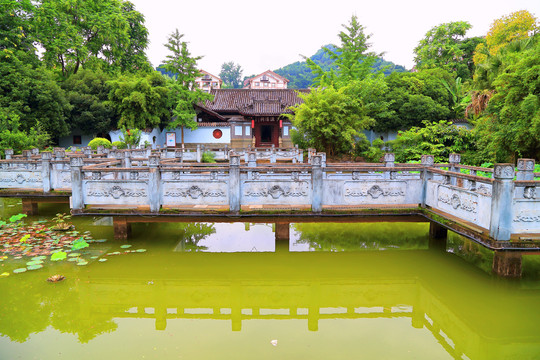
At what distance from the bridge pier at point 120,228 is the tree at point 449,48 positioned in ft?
107

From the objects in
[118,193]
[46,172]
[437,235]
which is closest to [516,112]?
[437,235]

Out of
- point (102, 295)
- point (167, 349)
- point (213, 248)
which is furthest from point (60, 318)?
point (213, 248)

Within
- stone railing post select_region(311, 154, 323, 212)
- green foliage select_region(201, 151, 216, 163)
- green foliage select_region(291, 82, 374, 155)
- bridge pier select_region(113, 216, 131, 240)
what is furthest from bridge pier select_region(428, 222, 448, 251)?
green foliage select_region(201, 151, 216, 163)

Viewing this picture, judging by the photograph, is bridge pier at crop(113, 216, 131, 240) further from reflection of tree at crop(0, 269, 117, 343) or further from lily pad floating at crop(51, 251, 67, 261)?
reflection of tree at crop(0, 269, 117, 343)

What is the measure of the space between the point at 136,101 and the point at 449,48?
28476 millimetres

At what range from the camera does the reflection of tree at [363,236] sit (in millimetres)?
8484

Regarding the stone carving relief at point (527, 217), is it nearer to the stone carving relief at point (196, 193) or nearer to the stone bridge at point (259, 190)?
the stone bridge at point (259, 190)

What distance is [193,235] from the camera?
30.5 feet

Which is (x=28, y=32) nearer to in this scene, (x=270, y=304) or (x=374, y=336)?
(x=270, y=304)

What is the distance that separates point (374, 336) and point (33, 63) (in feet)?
87.2

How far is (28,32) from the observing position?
78.0ft

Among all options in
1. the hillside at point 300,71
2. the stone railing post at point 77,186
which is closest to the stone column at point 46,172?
the stone railing post at point 77,186

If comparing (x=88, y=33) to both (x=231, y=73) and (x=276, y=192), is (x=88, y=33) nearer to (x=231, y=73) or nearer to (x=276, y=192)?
(x=276, y=192)

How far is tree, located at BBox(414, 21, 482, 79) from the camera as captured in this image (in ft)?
111
